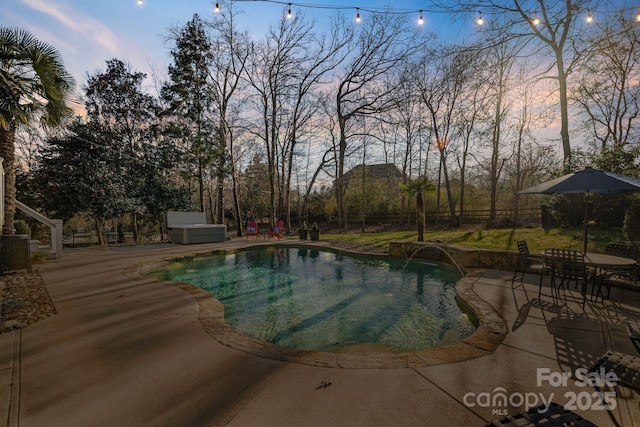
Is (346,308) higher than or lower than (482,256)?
lower

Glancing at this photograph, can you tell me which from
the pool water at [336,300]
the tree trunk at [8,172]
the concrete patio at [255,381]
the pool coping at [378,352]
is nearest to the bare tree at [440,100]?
the pool water at [336,300]

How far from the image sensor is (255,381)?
210 cm

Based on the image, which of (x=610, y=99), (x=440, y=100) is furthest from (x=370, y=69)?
(x=610, y=99)

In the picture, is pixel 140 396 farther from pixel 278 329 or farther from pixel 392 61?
pixel 392 61

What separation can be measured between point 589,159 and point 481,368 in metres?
10.9

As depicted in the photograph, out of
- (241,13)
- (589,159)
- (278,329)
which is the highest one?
(241,13)

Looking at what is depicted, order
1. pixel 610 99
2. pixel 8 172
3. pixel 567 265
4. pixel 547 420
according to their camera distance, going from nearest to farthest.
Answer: pixel 547 420
pixel 567 265
pixel 8 172
pixel 610 99

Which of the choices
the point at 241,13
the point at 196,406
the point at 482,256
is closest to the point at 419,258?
the point at 482,256

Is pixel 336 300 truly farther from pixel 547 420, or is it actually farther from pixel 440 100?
pixel 440 100

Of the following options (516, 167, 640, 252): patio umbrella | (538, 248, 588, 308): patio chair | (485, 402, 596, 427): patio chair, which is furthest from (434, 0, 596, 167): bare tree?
(485, 402, 596, 427): patio chair

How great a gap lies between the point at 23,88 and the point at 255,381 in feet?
27.6

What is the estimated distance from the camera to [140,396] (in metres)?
1.93

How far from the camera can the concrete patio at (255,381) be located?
174 centimetres

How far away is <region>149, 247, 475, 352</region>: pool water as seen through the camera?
3.62 meters
